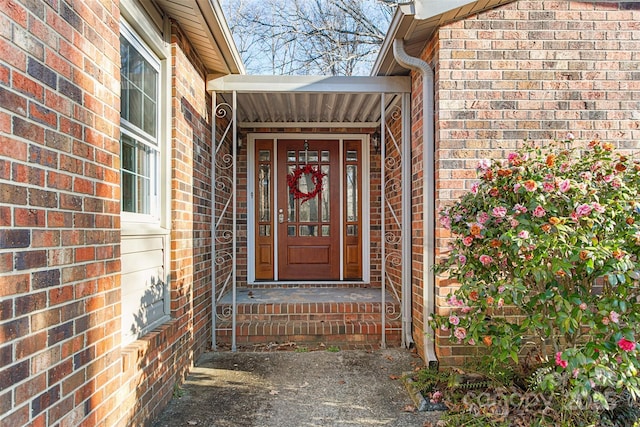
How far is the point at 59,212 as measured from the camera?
1.55 metres

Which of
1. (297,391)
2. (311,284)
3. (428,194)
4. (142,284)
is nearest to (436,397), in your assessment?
(297,391)

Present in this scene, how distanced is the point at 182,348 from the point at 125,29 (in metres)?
2.28

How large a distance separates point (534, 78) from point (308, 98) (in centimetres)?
214

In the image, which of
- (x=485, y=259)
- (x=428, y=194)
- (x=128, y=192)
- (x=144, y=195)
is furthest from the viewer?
(x=428, y=194)

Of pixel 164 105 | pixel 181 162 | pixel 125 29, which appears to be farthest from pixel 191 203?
pixel 125 29

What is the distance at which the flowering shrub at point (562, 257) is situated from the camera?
2.03 meters

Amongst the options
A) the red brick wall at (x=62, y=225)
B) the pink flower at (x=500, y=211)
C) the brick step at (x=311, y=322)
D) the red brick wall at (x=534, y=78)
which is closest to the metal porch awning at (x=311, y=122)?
the brick step at (x=311, y=322)

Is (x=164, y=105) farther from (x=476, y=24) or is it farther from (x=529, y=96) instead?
(x=529, y=96)

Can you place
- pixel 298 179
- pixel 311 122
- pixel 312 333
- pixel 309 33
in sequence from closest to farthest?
1. pixel 312 333
2. pixel 311 122
3. pixel 298 179
4. pixel 309 33

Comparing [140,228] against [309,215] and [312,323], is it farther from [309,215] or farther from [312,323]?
[309,215]

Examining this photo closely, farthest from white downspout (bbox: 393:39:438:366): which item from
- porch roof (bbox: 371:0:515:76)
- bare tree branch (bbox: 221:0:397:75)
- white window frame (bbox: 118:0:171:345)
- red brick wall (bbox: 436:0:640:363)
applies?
bare tree branch (bbox: 221:0:397:75)

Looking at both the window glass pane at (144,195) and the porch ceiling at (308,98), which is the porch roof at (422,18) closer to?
the porch ceiling at (308,98)

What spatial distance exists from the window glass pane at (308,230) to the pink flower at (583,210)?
3.58 metres

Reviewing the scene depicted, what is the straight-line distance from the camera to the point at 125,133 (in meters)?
2.41
